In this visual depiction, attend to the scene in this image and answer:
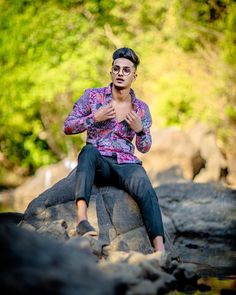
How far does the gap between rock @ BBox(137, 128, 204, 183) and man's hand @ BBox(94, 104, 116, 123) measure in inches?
324

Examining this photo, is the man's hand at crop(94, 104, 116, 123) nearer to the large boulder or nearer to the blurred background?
the large boulder

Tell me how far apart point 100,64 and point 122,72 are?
12.1 meters

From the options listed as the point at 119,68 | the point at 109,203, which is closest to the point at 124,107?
the point at 119,68

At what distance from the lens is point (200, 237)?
6488 mm

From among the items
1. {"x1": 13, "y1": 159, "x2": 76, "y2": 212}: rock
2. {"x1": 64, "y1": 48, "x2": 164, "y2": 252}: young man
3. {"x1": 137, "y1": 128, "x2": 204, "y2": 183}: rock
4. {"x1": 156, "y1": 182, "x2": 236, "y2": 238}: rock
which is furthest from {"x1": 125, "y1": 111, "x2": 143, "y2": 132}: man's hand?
{"x1": 13, "y1": 159, "x2": 76, "y2": 212}: rock

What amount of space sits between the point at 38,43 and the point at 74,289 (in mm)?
14345

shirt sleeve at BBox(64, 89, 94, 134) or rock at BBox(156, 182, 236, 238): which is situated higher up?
shirt sleeve at BBox(64, 89, 94, 134)

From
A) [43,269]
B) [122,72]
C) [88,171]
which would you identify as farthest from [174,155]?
[43,269]

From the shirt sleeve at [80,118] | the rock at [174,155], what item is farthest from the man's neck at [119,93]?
the rock at [174,155]

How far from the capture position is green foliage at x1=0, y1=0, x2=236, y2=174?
15.4 m

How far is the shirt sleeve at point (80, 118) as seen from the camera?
4.08m

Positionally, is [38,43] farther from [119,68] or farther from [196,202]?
[119,68]

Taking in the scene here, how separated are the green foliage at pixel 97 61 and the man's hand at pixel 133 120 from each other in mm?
11338

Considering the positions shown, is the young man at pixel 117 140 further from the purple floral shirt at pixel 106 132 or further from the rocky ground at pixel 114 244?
the rocky ground at pixel 114 244
